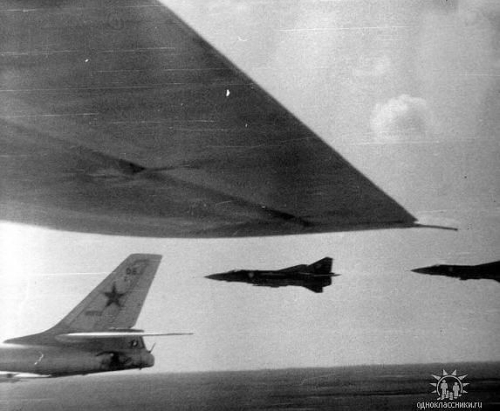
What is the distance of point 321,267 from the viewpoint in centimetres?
136

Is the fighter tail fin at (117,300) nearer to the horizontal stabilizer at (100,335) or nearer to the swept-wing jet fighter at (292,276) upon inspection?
the horizontal stabilizer at (100,335)

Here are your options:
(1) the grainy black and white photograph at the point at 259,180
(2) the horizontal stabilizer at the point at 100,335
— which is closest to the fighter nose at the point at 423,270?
(1) the grainy black and white photograph at the point at 259,180

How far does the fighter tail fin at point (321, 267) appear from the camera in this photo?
136 cm

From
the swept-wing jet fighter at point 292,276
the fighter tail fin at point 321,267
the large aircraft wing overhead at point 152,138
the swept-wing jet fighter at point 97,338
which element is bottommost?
the swept-wing jet fighter at point 97,338

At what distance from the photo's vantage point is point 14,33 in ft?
4.37

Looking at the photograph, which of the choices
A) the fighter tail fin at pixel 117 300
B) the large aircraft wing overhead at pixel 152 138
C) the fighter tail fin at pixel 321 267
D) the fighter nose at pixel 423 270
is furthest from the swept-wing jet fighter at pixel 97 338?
the fighter nose at pixel 423 270

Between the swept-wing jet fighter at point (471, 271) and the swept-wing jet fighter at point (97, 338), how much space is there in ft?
2.88

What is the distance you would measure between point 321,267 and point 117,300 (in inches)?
26.5

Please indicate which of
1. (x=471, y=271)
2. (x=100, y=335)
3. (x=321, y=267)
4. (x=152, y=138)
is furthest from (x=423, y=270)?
(x=100, y=335)

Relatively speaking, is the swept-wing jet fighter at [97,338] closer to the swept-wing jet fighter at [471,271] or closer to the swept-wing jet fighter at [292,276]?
the swept-wing jet fighter at [292,276]

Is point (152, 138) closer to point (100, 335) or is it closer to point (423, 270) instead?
point (100, 335)

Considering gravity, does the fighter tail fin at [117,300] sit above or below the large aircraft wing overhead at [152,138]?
below

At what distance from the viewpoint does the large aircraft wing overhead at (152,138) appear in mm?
1330

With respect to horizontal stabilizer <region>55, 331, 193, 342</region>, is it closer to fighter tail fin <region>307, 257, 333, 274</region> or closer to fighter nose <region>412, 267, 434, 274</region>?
fighter tail fin <region>307, 257, 333, 274</region>
